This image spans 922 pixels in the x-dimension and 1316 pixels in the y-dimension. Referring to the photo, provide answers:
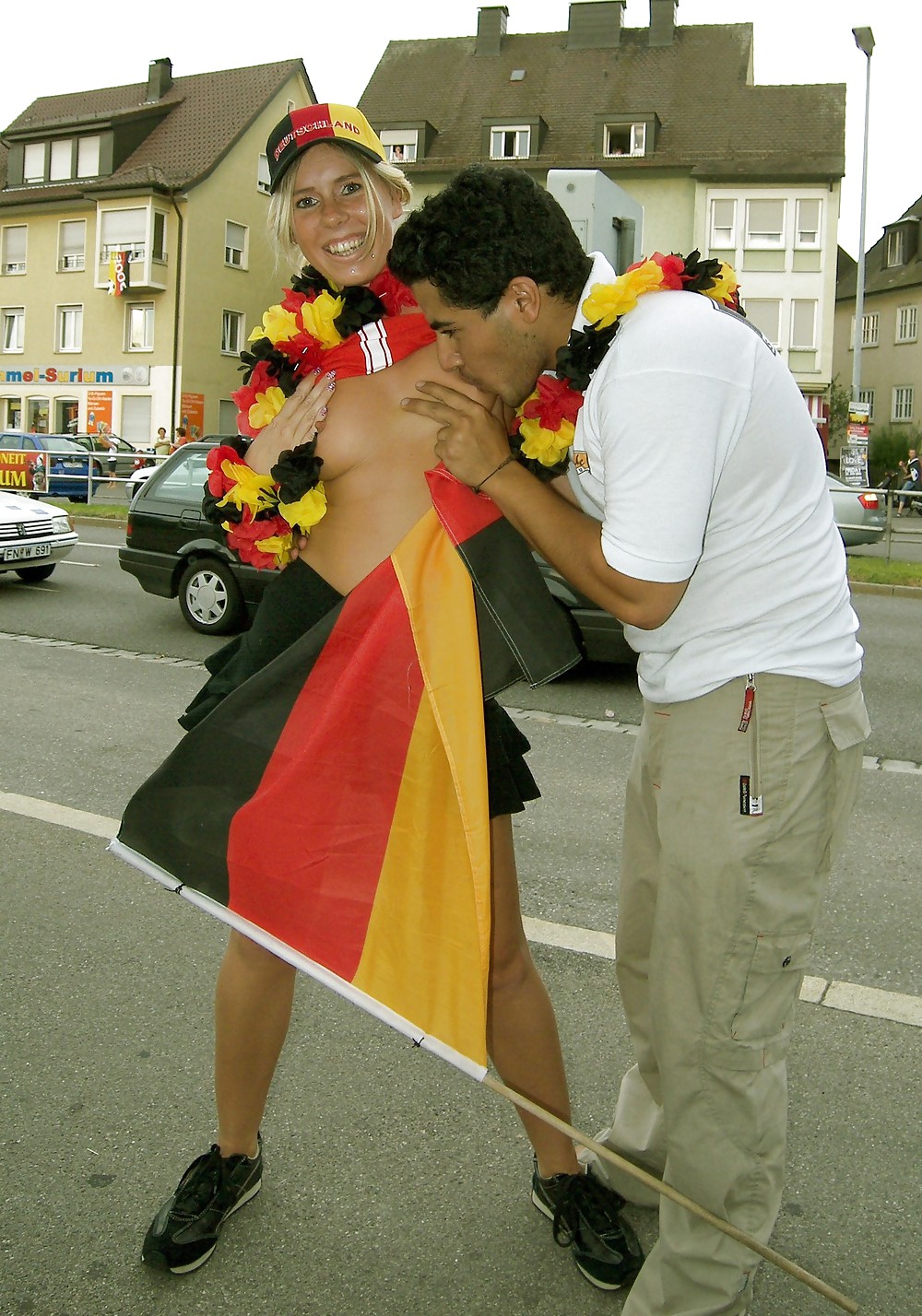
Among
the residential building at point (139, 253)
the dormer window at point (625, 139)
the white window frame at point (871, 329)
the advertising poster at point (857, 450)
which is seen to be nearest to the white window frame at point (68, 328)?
A: the residential building at point (139, 253)

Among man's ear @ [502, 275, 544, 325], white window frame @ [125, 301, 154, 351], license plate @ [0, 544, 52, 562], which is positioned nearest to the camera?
man's ear @ [502, 275, 544, 325]

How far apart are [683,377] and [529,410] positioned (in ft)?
1.54

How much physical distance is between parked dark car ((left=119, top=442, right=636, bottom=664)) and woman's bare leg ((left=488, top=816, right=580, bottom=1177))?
7313mm

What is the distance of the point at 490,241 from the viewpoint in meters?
1.97

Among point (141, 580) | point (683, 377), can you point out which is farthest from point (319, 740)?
point (141, 580)

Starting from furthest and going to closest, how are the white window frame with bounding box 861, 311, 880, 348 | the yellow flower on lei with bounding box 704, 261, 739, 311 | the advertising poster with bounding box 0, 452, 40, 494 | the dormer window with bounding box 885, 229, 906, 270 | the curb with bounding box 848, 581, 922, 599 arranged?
the white window frame with bounding box 861, 311, 880, 348 < the dormer window with bounding box 885, 229, 906, 270 < the advertising poster with bounding box 0, 452, 40, 494 < the curb with bounding box 848, 581, 922, 599 < the yellow flower on lei with bounding box 704, 261, 739, 311

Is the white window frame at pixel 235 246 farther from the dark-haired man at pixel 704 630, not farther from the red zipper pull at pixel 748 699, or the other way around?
the red zipper pull at pixel 748 699

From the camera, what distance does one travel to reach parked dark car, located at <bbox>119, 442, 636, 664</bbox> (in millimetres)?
9867

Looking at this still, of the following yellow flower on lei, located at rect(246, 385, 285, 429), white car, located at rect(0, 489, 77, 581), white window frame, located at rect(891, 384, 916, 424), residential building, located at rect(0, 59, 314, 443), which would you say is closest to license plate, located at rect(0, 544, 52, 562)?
white car, located at rect(0, 489, 77, 581)

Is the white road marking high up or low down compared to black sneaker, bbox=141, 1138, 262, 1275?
up

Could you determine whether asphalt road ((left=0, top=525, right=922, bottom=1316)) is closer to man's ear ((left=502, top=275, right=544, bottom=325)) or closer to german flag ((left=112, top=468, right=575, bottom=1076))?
german flag ((left=112, top=468, right=575, bottom=1076))

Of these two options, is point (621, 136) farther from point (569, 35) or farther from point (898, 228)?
point (898, 228)

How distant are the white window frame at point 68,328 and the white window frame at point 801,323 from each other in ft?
75.6

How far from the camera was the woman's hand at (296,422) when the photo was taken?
7.37 ft
